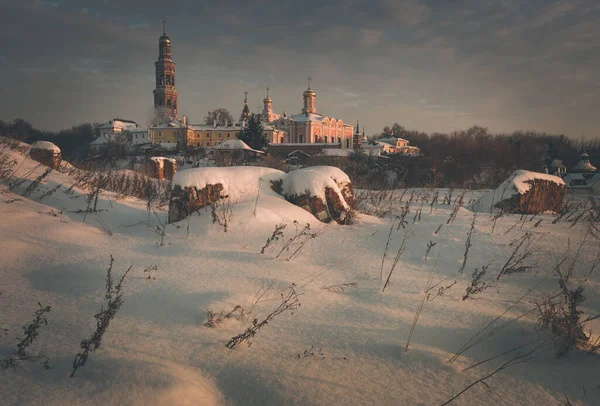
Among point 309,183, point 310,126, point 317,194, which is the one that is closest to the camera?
point 317,194

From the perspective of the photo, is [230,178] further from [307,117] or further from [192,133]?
[192,133]

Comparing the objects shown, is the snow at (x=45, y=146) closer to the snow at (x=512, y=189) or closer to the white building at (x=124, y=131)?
the snow at (x=512, y=189)

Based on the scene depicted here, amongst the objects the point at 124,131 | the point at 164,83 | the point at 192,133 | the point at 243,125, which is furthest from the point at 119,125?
the point at 243,125

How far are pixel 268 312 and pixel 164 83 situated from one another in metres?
86.5

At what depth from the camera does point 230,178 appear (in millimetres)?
5109

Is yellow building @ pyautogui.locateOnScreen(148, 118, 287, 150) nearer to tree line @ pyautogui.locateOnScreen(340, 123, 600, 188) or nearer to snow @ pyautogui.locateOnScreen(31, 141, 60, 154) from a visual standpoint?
tree line @ pyautogui.locateOnScreen(340, 123, 600, 188)

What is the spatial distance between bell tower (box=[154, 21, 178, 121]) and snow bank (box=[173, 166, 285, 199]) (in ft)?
264

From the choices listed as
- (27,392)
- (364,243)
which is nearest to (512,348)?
(364,243)

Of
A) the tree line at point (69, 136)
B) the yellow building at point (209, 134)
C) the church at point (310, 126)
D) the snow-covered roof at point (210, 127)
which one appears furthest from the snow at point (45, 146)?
the snow-covered roof at point (210, 127)

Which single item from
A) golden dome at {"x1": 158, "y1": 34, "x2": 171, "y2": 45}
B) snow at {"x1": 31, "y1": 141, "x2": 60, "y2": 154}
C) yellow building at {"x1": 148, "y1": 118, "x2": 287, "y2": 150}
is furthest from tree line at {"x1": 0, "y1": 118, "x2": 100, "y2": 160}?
golden dome at {"x1": 158, "y1": 34, "x2": 171, "y2": 45}

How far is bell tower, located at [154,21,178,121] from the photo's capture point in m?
78.5

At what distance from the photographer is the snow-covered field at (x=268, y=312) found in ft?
5.21

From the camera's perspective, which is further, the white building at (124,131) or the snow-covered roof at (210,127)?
the white building at (124,131)

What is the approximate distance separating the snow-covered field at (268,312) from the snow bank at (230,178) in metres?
0.54
